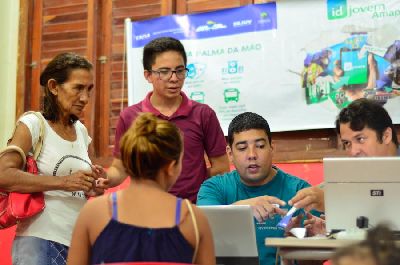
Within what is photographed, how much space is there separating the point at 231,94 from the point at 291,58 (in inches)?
17.4

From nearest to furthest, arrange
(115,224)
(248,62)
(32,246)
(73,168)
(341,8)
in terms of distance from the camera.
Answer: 1. (115,224)
2. (32,246)
3. (73,168)
4. (341,8)
5. (248,62)

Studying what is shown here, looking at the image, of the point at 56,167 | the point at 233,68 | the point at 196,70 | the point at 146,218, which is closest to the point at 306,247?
the point at 146,218

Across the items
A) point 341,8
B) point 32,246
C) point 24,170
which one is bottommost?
point 32,246

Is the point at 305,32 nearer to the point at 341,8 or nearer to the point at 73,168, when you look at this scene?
the point at 341,8

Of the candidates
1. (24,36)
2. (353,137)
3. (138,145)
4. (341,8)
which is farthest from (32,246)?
(24,36)

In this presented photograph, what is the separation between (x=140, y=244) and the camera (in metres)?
1.58

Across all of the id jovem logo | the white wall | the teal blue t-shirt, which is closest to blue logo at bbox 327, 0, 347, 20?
the id jovem logo

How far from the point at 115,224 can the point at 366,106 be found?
1195mm

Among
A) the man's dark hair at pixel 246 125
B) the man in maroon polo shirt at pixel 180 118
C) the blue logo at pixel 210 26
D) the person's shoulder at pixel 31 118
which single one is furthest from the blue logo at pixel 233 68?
the person's shoulder at pixel 31 118

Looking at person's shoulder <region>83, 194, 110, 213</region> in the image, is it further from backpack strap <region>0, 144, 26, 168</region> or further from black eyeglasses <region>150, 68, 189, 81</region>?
black eyeglasses <region>150, 68, 189, 81</region>

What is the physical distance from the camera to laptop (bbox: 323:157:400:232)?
5.79 ft

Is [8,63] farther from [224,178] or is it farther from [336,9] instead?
[224,178]

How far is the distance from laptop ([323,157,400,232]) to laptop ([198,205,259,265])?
27 cm

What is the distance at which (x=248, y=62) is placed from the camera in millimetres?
3832
